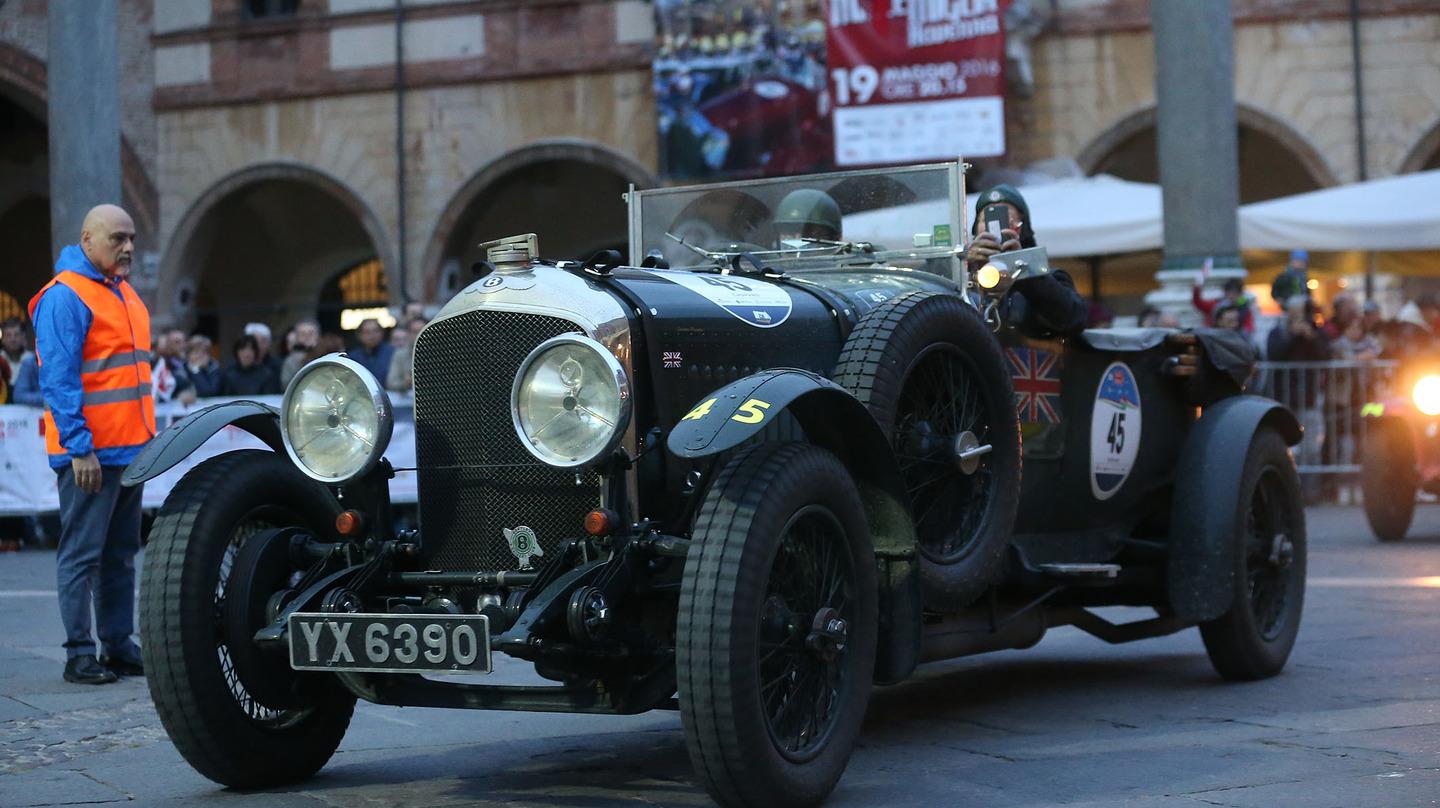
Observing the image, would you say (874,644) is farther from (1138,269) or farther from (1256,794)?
(1138,269)

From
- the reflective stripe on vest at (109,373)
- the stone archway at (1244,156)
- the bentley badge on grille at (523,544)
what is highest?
the stone archway at (1244,156)

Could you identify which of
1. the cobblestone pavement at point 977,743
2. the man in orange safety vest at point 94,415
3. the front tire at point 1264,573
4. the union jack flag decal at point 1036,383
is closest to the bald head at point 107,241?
the man in orange safety vest at point 94,415

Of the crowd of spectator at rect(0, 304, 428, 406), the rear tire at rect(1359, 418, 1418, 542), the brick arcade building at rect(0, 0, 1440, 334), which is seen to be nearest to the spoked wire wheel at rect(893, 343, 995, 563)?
the rear tire at rect(1359, 418, 1418, 542)

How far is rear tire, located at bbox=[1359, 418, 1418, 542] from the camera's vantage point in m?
12.0

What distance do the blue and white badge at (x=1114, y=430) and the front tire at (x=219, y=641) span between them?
2703mm

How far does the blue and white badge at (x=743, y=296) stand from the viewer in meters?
5.21

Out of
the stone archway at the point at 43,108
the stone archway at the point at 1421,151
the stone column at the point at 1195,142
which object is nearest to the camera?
the stone column at the point at 1195,142

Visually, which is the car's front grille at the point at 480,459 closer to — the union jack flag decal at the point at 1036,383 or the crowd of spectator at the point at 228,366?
the union jack flag decal at the point at 1036,383

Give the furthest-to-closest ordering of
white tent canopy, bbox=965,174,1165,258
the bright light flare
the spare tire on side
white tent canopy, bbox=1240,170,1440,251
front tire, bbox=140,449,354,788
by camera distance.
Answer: white tent canopy, bbox=965,174,1165,258
white tent canopy, bbox=1240,170,1440,251
the bright light flare
the spare tire on side
front tire, bbox=140,449,354,788

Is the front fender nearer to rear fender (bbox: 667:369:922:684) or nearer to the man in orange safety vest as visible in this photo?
rear fender (bbox: 667:369:922:684)

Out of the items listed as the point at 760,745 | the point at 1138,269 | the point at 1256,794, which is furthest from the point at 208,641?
the point at 1138,269

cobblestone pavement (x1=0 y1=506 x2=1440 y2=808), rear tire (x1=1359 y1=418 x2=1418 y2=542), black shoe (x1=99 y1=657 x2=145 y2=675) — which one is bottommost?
cobblestone pavement (x1=0 y1=506 x2=1440 y2=808)

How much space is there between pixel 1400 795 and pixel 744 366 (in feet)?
6.56

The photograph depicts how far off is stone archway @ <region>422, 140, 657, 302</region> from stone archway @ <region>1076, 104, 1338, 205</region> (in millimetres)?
5308
